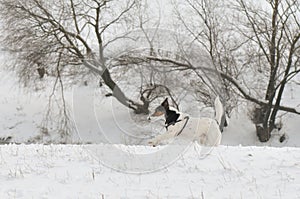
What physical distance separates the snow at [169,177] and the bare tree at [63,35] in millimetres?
9530

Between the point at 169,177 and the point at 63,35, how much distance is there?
13.2 m

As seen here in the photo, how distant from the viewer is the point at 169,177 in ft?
16.4

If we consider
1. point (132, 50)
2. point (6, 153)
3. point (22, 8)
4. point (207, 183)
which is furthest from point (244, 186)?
point (22, 8)

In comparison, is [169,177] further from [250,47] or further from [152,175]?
[250,47]

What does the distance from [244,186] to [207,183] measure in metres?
0.45

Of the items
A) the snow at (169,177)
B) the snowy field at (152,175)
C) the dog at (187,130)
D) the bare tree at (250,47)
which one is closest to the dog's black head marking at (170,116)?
the dog at (187,130)

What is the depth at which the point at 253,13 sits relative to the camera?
16344 mm

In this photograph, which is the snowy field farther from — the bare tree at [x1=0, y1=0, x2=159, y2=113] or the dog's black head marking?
the bare tree at [x1=0, y1=0, x2=159, y2=113]

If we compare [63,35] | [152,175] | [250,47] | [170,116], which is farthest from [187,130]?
[63,35]

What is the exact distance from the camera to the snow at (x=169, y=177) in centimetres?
443

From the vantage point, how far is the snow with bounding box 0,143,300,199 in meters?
4.43

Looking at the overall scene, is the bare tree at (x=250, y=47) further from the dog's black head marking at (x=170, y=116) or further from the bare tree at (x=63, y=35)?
the dog's black head marking at (x=170, y=116)

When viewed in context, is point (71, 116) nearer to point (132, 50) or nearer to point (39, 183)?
point (132, 50)

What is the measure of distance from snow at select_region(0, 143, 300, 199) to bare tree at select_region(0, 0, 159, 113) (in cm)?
953
